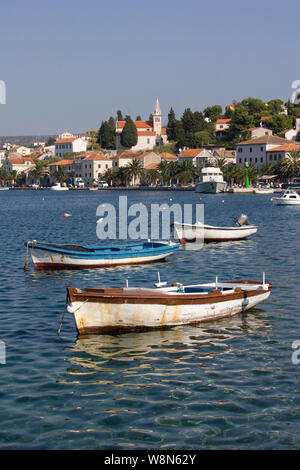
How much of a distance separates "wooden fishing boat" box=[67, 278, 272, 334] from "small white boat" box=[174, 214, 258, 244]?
21.1m

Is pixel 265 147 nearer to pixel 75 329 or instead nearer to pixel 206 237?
pixel 206 237

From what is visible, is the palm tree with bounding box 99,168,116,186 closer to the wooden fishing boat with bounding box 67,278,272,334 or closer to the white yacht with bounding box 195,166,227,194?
the white yacht with bounding box 195,166,227,194

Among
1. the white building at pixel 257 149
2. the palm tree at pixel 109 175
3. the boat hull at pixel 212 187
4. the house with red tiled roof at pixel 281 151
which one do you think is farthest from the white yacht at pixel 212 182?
the palm tree at pixel 109 175

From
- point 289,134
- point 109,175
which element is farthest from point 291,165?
point 109,175

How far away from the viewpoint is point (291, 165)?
143250mm

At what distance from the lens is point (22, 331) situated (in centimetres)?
1764

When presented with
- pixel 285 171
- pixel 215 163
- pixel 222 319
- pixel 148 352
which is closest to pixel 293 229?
pixel 222 319

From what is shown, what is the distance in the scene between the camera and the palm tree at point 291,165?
471 feet

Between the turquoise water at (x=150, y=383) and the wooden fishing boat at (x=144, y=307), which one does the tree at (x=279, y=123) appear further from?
the wooden fishing boat at (x=144, y=307)

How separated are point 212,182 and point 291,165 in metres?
19.9

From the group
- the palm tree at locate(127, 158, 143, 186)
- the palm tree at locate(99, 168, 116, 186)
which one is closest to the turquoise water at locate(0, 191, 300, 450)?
the palm tree at locate(127, 158, 143, 186)

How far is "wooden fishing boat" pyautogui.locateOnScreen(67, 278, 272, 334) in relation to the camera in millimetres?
16500

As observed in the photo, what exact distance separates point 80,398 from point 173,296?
5341mm
